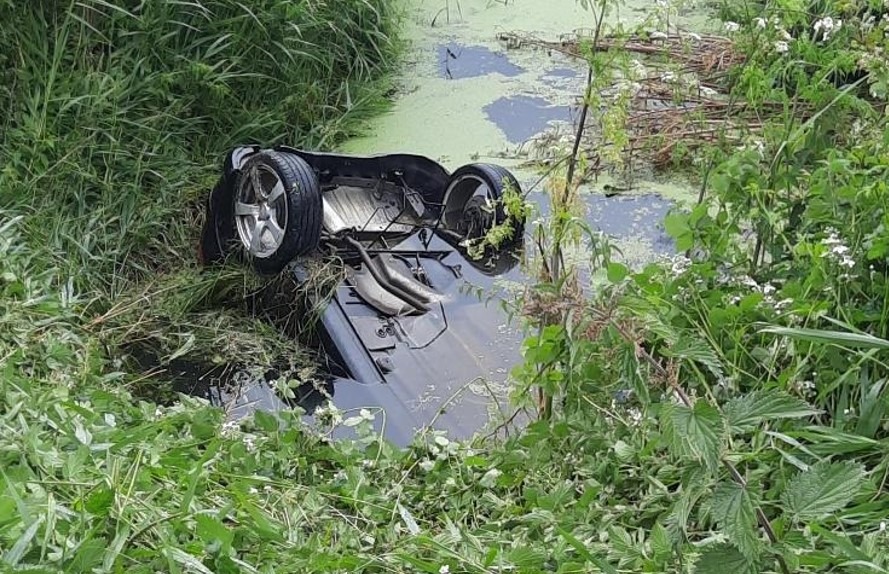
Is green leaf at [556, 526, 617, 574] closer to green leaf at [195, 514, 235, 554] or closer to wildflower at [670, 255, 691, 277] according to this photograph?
green leaf at [195, 514, 235, 554]

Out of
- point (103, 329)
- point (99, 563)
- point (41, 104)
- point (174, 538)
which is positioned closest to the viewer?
point (99, 563)

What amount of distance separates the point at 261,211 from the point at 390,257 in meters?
0.50

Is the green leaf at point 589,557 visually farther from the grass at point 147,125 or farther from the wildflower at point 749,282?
the grass at point 147,125

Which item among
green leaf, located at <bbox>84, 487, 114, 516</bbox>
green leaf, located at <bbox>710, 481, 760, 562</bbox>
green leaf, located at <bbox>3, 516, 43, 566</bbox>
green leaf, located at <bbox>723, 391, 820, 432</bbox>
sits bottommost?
green leaf, located at <bbox>84, 487, 114, 516</bbox>

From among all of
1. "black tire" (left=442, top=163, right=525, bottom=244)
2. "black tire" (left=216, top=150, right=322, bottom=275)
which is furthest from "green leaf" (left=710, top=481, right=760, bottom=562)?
"black tire" (left=216, top=150, right=322, bottom=275)

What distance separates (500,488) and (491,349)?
0.94m

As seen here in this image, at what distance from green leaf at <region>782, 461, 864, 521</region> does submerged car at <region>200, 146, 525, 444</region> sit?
135cm

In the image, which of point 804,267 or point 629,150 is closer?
point 804,267

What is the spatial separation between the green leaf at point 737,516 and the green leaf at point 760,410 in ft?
0.33

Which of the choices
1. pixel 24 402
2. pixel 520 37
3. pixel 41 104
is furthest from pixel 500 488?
pixel 520 37

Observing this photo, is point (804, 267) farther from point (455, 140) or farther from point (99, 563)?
point (455, 140)

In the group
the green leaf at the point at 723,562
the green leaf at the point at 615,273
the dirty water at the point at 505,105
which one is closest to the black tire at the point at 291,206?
the dirty water at the point at 505,105

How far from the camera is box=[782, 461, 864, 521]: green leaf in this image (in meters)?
1.57

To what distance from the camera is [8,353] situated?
9.67 ft
